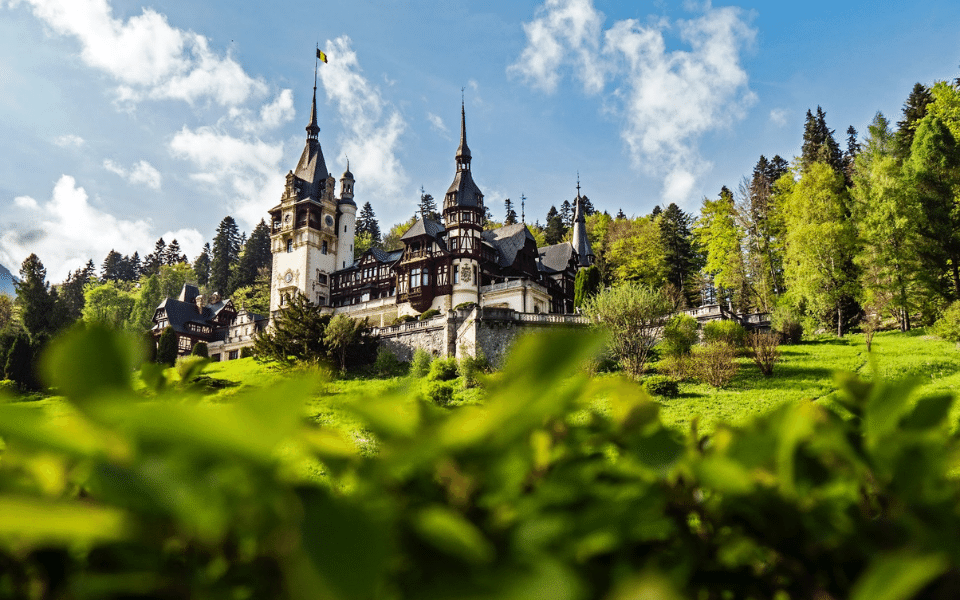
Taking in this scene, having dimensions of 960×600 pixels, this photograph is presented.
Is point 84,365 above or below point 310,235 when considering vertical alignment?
below

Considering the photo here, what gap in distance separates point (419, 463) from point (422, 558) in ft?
0.24

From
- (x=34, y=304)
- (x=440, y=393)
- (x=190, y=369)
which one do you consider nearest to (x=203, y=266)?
(x=34, y=304)

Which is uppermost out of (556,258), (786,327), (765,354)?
(556,258)

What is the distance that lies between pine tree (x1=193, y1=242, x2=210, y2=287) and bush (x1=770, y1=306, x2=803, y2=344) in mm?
70155

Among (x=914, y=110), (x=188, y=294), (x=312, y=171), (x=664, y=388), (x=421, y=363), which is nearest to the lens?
(x=664, y=388)

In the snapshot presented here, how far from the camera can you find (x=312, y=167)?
163ft

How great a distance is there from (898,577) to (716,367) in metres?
20.5

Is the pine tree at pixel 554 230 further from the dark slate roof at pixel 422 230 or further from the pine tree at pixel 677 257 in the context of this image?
the dark slate roof at pixel 422 230

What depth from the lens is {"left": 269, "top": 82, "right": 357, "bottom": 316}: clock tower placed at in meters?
45.0

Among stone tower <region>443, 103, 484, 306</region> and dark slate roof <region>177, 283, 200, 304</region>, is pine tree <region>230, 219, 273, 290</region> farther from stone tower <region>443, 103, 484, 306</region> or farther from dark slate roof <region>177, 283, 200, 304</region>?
stone tower <region>443, 103, 484, 306</region>

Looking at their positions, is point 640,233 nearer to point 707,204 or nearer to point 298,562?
point 707,204

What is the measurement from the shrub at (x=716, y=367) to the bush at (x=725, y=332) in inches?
173

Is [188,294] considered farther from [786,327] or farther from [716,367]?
[786,327]

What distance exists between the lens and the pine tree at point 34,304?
127 feet
